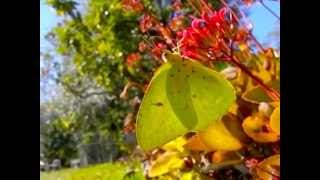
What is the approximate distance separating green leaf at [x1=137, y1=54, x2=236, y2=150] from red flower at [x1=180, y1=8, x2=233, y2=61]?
0.04 m

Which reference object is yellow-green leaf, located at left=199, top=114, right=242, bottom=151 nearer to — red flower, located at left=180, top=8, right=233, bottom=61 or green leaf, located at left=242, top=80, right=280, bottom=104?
green leaf, located at left=242, top=80, right=280, bottom=104

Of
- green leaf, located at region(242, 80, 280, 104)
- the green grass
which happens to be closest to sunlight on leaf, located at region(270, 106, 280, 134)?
green leaf, located at region(242, 80, 280, 104)

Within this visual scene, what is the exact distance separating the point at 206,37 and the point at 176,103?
0.10 m

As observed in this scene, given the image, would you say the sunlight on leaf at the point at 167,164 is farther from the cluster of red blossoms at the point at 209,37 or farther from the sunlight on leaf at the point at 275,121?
the cluster of red blossoms at the point at 209,37

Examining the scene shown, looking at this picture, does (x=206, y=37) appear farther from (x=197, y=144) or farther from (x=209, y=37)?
(x=197, y=144)

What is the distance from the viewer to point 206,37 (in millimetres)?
765

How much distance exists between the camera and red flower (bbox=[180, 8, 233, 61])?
0.76 m

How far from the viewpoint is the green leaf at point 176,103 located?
70 cm

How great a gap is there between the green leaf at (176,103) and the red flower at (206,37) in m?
0.04

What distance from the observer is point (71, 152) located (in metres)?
6.02

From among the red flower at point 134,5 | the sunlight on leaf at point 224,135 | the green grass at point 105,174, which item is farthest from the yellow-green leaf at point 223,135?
the green grass at point 105,174
